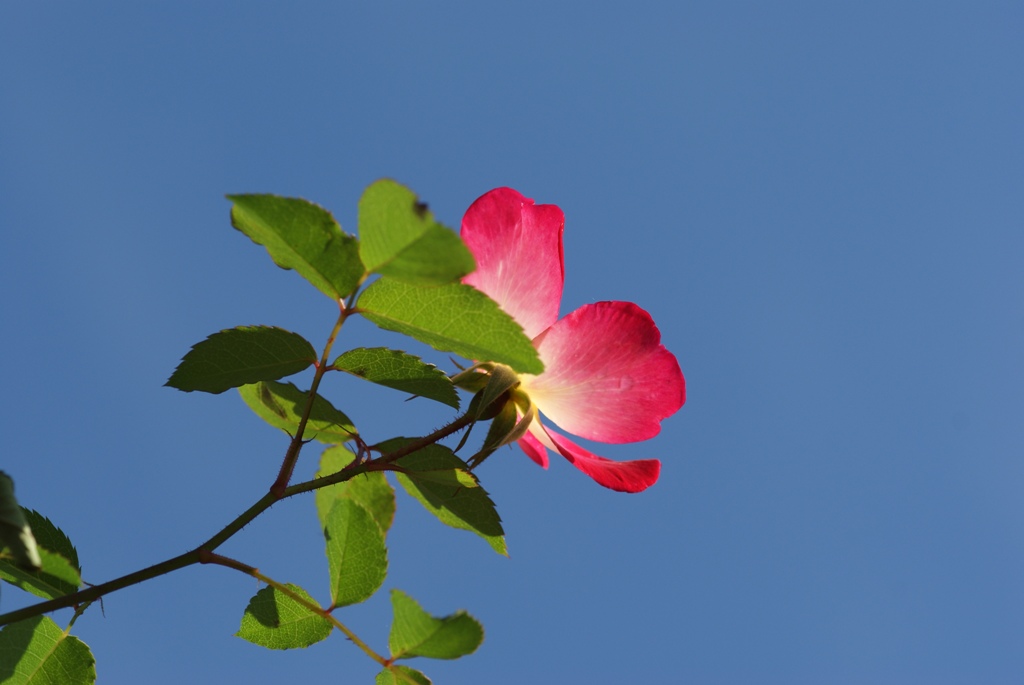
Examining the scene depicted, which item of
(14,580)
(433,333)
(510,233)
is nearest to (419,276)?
(433,333)

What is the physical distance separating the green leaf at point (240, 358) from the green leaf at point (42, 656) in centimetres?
36

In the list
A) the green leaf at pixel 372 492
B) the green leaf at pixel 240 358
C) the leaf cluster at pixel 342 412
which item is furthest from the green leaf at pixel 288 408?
the green leaf at pixel 240 358

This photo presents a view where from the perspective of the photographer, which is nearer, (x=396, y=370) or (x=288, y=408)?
(x=396, y=370)

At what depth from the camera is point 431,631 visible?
1014 millimetres

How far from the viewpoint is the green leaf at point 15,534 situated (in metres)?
0.78

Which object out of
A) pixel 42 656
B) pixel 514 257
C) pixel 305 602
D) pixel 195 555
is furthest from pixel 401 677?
pixel 514 257

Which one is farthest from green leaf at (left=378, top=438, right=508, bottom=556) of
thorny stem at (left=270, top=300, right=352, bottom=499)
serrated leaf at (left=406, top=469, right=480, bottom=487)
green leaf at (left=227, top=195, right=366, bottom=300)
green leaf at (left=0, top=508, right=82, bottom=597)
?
green leaf at (left=0, top=508, right=82, bottom=597)

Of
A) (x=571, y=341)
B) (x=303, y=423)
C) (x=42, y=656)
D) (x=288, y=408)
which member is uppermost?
(x=571, y=341)

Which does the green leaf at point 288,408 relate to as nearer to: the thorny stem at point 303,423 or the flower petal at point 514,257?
the thorny stem at point 303,423

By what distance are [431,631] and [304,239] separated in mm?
476

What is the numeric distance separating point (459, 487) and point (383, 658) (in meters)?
0.24

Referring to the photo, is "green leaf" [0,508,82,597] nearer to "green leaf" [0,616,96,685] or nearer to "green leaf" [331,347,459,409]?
"green leaf" [0,616,96,685]

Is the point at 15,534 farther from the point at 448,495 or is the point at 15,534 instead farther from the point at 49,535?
the point at 448,495

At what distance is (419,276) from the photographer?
872mm
